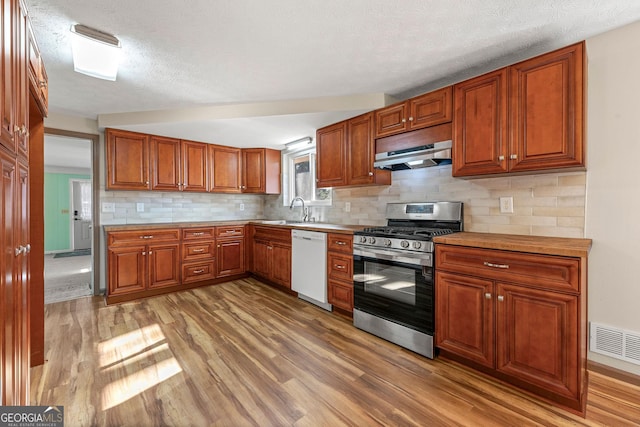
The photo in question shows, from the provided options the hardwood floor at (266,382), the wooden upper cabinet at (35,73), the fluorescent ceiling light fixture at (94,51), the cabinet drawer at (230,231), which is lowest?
the hardwood floor at (266,382)

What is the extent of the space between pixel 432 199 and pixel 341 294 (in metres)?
1.32

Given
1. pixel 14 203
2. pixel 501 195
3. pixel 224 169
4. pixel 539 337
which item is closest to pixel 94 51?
pixel 14 203

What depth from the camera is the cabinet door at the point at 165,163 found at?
3.91m

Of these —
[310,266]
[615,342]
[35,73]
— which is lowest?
[615,342]

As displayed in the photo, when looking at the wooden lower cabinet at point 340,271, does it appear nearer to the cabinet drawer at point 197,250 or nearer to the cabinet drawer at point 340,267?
the cabinet drawer at point 340,267

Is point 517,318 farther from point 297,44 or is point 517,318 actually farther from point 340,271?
point 297,44

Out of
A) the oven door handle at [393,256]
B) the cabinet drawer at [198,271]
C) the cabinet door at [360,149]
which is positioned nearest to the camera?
the oven door handle at [393,256]

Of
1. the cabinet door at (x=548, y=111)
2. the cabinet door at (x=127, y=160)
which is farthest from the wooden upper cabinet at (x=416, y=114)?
the cabinet door at (x=127, y=160)

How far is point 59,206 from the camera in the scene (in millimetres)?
7145

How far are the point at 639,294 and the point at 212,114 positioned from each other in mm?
3913

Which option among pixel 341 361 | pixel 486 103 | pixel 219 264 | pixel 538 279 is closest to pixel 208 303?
pixel 219 264

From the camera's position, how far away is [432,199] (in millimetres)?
2820

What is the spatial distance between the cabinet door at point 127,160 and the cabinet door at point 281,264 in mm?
1936

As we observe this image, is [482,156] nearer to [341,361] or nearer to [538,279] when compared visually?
[538,279]
